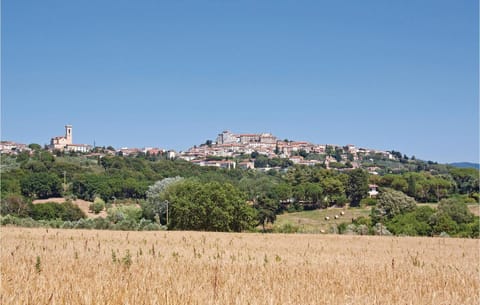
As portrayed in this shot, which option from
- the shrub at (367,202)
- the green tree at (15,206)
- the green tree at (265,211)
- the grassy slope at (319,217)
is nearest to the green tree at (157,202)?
the green tree at (265,211)

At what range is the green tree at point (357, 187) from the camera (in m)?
134

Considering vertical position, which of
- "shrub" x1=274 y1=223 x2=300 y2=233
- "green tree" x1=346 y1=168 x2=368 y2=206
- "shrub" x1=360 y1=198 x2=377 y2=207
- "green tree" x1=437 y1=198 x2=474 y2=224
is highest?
"green tree" x1=346 y1=168 x2=368 y2=206

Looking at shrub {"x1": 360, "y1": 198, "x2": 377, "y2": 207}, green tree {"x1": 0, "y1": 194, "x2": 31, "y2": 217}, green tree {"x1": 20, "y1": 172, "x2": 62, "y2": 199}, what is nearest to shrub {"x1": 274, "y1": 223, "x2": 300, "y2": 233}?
green tree {"x1": 0, "y1": 194, "x2": 31, "y2": 217}

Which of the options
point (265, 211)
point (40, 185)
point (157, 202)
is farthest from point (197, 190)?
point (40, 185)

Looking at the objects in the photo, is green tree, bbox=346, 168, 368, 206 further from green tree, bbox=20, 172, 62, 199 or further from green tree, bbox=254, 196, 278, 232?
green tree, bbox=20, 172, 62, 199

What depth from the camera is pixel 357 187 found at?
135 m

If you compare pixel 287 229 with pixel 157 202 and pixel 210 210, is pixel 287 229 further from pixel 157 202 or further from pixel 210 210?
pixel 157 202

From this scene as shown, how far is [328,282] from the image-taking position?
9.70m

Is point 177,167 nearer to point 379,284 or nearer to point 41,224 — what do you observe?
point 41,224

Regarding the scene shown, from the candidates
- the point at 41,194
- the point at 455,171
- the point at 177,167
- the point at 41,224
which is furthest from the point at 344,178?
the point at 41,224

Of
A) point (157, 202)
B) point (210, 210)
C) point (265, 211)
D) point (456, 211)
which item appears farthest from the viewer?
point (265, 211)

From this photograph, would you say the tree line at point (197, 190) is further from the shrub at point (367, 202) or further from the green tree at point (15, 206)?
the shrub at point (367, 202)

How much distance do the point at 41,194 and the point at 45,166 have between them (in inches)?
999

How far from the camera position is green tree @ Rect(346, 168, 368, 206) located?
13388cm
